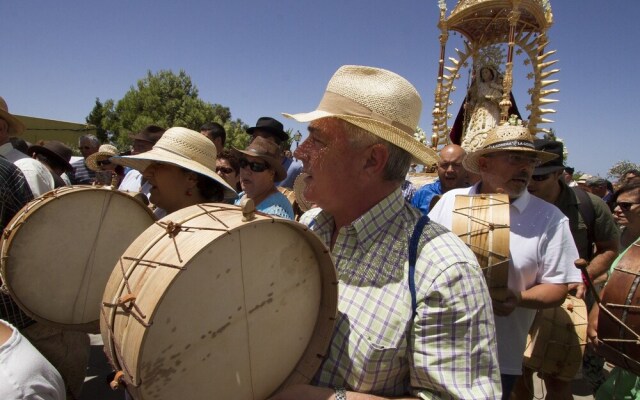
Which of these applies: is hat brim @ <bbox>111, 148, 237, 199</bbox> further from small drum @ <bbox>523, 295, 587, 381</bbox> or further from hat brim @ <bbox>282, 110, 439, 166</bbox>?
small drum @ <bbox>523, 295, 587, 381</bbox>

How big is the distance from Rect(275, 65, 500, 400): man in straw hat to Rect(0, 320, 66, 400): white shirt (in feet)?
2.54

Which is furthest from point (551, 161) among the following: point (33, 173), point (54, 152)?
point (54, 152)

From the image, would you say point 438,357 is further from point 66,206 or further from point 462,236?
point 66,206

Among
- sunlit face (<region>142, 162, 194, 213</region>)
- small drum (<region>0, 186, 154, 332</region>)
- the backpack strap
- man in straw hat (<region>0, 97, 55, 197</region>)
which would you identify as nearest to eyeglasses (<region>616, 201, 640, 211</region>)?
the backpack strap

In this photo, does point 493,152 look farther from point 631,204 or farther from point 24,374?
point 24,374

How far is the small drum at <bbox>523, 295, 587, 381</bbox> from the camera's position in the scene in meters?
2.88

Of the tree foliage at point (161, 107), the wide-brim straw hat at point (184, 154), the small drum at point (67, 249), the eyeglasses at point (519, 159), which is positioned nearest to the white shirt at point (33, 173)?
the wide-brim straw hat at point (184, 154)

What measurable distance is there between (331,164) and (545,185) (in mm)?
2637

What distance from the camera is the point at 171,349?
3.68 feet

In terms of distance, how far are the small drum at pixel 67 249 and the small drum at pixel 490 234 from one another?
1735mm

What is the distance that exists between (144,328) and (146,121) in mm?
36987

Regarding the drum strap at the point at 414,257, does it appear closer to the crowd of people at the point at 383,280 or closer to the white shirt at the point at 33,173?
the crowd of people at the point at 383,280

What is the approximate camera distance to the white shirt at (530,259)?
241 centimetres

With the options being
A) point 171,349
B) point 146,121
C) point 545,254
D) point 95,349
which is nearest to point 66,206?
point 171,349
